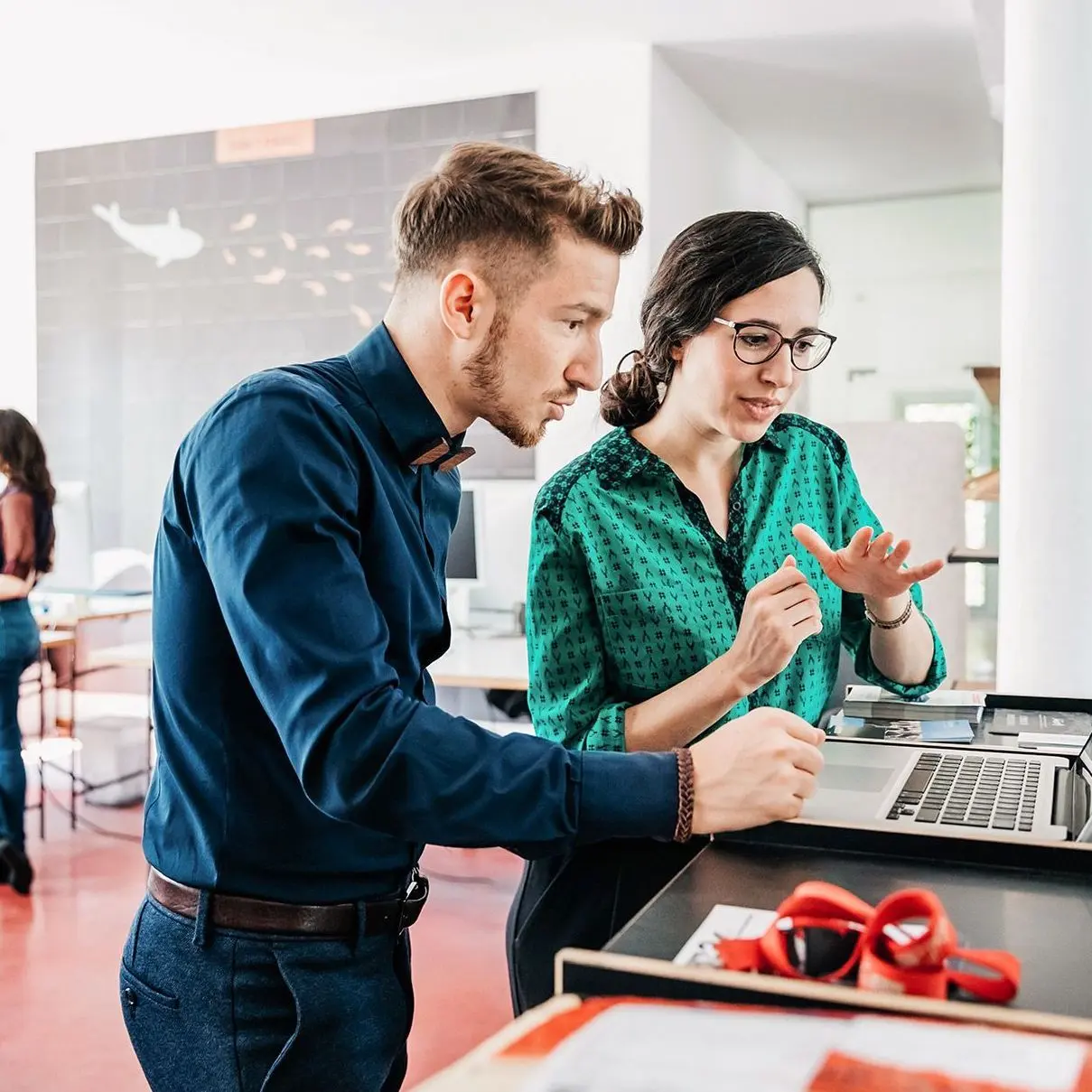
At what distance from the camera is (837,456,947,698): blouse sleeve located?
1760 mm

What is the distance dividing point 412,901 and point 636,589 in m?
0.45

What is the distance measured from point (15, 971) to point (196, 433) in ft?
9.23

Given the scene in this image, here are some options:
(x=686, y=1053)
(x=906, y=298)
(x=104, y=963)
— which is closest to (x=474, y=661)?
(x=104, y=963)

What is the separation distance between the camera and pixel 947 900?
3.07 feet

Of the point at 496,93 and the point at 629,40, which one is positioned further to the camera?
the point at 496,93

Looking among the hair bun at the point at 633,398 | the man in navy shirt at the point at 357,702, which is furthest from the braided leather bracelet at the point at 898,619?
the man in navy shirt at the point at 357,702

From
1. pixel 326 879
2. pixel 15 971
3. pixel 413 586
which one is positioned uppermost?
Result: pixel 413 586

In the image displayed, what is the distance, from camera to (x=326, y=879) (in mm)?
1160

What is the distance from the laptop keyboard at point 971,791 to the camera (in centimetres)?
110

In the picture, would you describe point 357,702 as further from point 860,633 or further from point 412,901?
point 860,633

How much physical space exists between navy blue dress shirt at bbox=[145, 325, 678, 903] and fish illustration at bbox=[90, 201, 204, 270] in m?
5.05

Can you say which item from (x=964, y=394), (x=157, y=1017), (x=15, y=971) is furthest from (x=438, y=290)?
(x=964, y=394)

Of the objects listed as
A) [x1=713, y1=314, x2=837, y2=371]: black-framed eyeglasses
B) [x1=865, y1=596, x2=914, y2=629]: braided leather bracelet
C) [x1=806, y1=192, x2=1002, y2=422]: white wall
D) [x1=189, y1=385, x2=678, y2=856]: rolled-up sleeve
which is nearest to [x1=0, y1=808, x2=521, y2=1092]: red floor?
[x1=865, y1=596, x2=914, y2=629]: braided leather bracelet

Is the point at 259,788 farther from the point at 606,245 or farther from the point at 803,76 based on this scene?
the point at 803,76
